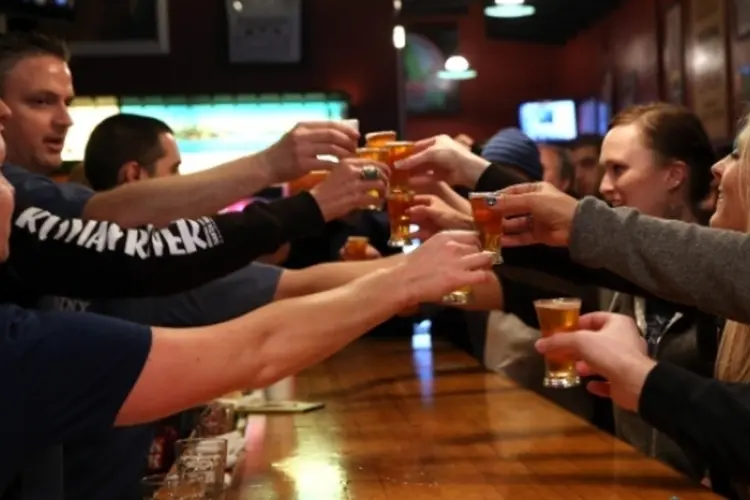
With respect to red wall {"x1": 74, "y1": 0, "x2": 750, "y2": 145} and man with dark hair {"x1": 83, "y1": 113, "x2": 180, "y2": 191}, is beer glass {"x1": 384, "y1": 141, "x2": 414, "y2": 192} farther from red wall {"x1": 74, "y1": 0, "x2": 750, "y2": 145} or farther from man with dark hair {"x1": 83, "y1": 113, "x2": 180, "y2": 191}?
red wall {"x1": 74, "y1": 0, "x2": 750, "y2": 145}

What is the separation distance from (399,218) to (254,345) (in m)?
0.98

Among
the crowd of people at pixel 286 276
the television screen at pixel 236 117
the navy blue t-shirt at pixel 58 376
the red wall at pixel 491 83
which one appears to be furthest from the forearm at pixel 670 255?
the red wall at pixel 491 83

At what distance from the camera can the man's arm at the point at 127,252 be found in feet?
7.26

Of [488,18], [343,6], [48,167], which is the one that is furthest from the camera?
[488,18]

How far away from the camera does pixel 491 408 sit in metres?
3.29

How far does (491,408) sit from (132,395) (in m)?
1.82

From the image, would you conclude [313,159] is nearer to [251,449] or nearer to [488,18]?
[251,449]

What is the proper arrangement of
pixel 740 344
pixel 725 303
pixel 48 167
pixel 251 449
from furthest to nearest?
pixel 48 167 → pixel 251 449 → pixel 740 344 → pixel 725 303

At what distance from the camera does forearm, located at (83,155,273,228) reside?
3059mm

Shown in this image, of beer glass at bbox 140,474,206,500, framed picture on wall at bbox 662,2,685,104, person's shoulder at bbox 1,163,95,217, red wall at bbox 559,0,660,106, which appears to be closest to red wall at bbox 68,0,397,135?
framed picture on wall at bbox 662,2,685,104

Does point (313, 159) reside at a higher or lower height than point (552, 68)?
lower

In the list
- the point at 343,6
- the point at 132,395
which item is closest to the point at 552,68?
the point at 343,6

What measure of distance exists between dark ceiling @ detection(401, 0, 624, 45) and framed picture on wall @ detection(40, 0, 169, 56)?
197 inches

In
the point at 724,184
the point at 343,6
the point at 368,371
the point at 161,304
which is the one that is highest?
the point at 343,6
